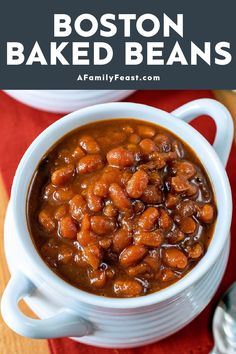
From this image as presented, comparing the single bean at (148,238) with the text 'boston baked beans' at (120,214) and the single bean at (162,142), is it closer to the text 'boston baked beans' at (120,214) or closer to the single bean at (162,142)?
A: the text 'boston baked beans' at (120,214)

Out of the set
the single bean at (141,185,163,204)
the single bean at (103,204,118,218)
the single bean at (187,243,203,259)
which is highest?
the single bean at (141,185,163,204)

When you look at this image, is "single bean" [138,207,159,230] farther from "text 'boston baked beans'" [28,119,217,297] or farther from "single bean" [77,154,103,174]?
"single bean" [77,154,103,174]

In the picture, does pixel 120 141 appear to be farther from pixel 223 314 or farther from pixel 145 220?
pixel 223 314

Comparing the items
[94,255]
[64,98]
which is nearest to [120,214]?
[94,255]

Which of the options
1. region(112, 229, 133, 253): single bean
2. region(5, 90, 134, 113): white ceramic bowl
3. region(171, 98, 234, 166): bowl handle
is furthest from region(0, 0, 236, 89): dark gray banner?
region(112, 229, 133, 253): single bean

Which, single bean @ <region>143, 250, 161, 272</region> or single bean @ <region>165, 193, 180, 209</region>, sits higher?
single bean @ <region>165, 193, 180, 209</region>

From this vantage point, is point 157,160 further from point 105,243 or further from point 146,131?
point 105,243

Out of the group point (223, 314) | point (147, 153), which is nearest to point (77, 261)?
point (147, 153)
